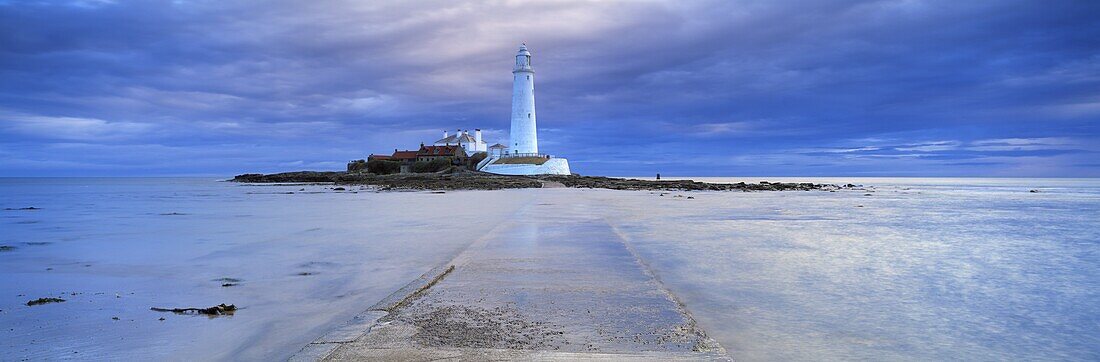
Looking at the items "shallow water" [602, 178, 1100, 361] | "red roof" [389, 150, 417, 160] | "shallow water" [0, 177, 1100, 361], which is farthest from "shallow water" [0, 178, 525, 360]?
"red roof" [389, 150, 417, 160]

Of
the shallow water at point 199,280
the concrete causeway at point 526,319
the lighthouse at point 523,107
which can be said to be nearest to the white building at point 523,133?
the lighthouse at point 523,107

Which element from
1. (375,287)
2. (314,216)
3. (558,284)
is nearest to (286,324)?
(375,287)

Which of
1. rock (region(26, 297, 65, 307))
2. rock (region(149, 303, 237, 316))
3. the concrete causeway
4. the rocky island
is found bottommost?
rock (region(26, 297, 65, 307))

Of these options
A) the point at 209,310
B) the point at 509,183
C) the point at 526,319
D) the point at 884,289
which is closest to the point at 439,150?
the point at 509,183

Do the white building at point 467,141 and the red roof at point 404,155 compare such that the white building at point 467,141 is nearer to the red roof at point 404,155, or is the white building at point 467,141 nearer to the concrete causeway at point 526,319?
the red roof at point 404,155

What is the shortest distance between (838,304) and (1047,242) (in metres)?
9.51

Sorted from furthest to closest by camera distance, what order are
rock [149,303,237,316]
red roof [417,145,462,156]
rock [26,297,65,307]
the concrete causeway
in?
red roof [417,145,462,156] < rock [26,297,65,307] < rock [149,303,237,316] < the concrete causeway

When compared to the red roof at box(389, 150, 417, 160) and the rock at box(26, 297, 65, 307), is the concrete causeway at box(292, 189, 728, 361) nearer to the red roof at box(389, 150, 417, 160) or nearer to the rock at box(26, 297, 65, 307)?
the rock at box(26, 297, 65, 307)

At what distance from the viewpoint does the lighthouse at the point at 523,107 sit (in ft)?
179

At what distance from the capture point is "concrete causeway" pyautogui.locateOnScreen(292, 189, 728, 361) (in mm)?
3732

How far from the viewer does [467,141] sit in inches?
2574

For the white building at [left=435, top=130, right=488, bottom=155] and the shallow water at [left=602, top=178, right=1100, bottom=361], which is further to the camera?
the white building at [left=435, top=130, right=488, bottom=155]

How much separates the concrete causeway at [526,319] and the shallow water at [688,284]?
1.51 ft

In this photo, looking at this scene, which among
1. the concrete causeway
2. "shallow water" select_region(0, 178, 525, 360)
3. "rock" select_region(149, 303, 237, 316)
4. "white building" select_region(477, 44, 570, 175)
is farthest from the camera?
"white building" select_region(477, 44, 570, 175)
